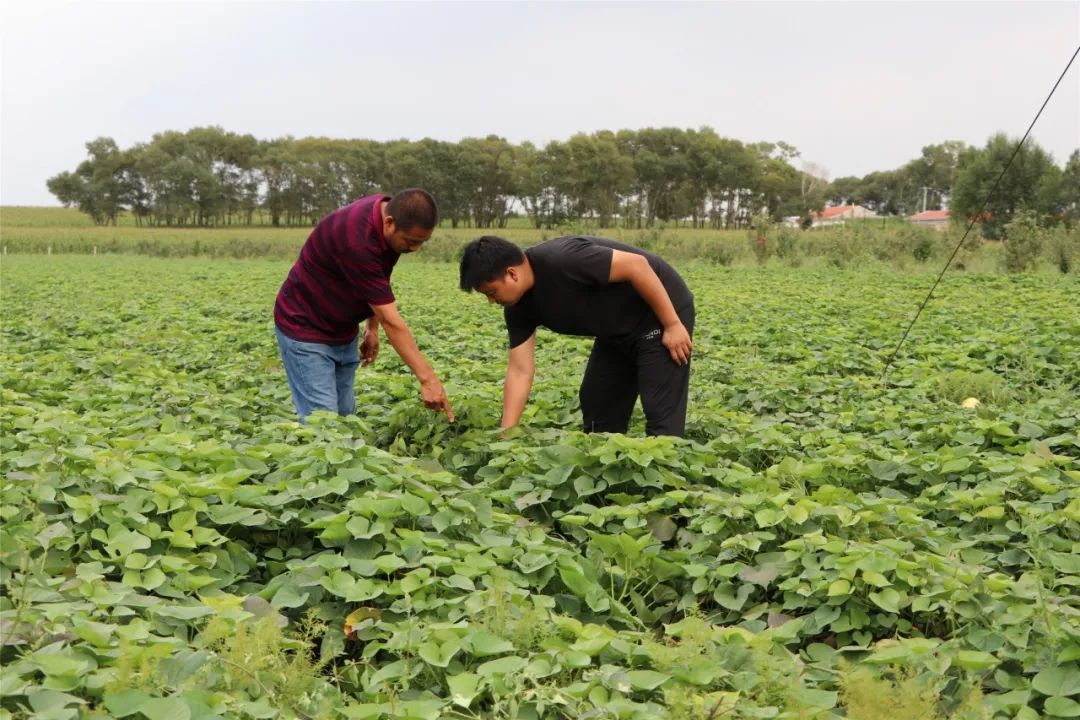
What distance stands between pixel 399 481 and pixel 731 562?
1.27 meters

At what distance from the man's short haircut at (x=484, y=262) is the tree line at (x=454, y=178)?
56200 millimetres

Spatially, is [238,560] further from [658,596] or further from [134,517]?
[658,596]

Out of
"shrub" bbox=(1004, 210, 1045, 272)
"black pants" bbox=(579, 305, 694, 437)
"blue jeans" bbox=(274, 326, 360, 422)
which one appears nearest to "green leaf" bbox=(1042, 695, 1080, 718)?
"black pants" bbox=(579, 305, 694, 437)

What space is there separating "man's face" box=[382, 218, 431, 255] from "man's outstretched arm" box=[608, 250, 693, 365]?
0.93 metres

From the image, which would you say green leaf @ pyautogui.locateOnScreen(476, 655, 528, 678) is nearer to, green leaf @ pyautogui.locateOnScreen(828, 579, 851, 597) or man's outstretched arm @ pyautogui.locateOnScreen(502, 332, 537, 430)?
green leaf @ pyautogui.locateOnScreen(828, 579, 851, 597)

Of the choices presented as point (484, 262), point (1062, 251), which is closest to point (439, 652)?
point (484, 262)

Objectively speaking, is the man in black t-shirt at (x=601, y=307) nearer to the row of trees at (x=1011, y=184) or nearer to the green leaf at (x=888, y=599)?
the green leaf at (x=888, y=599)

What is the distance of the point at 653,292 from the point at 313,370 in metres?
1.87

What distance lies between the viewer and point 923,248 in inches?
950

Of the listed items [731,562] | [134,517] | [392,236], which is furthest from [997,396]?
[134,517]

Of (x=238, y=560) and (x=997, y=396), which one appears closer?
(x=238, y=560)

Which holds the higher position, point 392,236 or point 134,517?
point 392,236

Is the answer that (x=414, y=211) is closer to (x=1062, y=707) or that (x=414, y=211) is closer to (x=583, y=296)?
(x=583, y=296)

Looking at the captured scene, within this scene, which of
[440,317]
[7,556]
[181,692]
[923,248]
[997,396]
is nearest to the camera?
[181,692]
